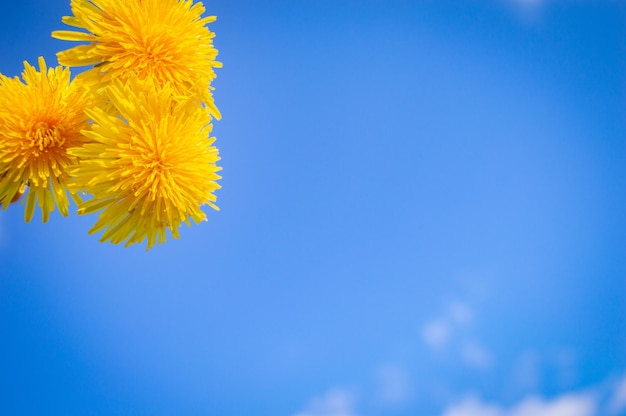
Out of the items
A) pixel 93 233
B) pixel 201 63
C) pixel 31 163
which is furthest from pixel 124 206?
pixel 201 63

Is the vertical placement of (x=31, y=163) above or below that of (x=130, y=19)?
below

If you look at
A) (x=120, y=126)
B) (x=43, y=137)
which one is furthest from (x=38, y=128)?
(x=120, y=126)

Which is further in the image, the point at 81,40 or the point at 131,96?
the point at 81,40

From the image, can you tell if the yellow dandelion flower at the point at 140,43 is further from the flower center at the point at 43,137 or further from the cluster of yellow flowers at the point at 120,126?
the flower center at the point at 43,137

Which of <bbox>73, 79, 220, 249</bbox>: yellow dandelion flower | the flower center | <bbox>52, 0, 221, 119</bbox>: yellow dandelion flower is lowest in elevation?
<bbox>73, 79, 220, 249</bbox>: yellow dandelion flower

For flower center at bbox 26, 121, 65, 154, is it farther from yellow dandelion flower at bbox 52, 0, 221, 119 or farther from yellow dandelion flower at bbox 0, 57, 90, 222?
yellow dandelion flower at bbox 52, 0, 221, 119

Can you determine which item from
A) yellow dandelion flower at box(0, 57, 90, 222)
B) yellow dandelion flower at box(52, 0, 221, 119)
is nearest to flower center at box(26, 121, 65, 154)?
yellow dandelion flower at box(0, 57, 90, 222)

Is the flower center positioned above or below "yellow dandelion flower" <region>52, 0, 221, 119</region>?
below

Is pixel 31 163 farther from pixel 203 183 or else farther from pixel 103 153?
pixel 203 183

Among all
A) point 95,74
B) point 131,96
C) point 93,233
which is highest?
point 95,74
